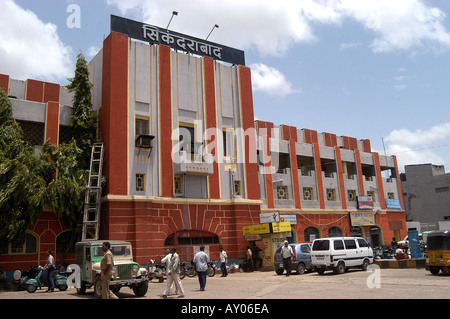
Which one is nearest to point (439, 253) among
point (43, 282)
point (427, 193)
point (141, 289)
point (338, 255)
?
point (338, 255)

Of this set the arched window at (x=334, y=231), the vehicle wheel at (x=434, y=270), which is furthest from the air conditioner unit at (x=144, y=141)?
the arched window at (x=334, y=231)

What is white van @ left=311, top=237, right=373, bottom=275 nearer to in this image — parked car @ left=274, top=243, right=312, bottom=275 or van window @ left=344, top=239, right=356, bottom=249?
van window @ left=344, top=239, right=356, bottom=249

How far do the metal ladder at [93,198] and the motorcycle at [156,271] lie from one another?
3.27m

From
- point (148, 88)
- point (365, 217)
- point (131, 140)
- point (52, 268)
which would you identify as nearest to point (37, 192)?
point (52, 268)

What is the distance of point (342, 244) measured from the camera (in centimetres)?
2003

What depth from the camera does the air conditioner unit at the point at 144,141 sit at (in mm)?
24109

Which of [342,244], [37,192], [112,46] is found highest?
[112,46]

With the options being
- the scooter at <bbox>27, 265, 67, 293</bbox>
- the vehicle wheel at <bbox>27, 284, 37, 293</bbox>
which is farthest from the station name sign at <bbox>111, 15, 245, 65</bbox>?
the vehicle wheel at <bbox>27, 284, 37, 293</bbox>

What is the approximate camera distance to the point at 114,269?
44.3ft

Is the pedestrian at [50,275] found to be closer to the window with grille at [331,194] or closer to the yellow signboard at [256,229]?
the yellow signboard at [256,229]

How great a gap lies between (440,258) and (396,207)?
26436 millimetres

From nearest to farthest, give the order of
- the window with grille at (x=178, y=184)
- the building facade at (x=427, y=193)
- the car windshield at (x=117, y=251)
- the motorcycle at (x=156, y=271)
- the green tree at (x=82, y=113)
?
the car windshield at (x=117, y=251) → the motorcycle at (x=156, y=271) → the green tree at (x=82, y=113) → the window with grille at (x=178, y=184) → the building facade at (x=427, y=193)
